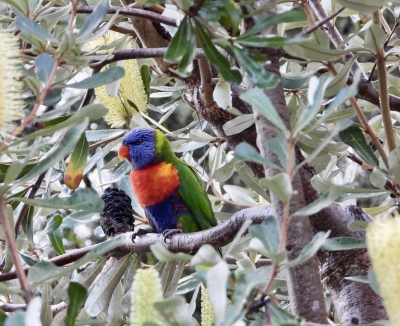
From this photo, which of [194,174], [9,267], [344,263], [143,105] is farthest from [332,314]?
[9,267]

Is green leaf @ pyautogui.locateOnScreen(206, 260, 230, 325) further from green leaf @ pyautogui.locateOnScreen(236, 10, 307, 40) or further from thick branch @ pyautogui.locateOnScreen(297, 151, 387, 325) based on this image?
thick branch @ pyautogui.locateOnScreen(297, 151, 387, 325)

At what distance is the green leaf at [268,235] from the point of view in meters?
0.77

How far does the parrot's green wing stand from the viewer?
2156mm

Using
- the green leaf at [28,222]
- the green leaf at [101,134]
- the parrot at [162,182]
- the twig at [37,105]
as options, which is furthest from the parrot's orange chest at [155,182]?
the twig at [37,105]

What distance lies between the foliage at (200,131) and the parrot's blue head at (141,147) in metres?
0.24

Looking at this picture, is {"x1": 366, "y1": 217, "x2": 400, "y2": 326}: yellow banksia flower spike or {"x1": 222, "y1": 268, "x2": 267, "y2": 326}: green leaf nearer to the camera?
{"x1": 366, "y1": 217, "x2": 400, "y2": 326}: yellow banksia flower spike

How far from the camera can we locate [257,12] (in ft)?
3.06

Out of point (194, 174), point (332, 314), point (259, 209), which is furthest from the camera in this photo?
point (194, 174)

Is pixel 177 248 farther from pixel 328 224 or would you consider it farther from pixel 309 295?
pixel 309 295

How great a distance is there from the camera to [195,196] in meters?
2.19

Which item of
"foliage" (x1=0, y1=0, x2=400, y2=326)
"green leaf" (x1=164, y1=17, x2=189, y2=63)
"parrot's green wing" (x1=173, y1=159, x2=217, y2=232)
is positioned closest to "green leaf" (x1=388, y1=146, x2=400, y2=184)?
"foliage" (x1=0, y1=0, x2=400, y2=326)

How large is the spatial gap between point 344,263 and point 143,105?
26.5 inches

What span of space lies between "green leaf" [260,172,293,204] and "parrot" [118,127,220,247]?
1.41 m

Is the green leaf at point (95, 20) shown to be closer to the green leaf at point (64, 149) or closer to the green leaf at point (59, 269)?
the green leaf at point (64, 149)
